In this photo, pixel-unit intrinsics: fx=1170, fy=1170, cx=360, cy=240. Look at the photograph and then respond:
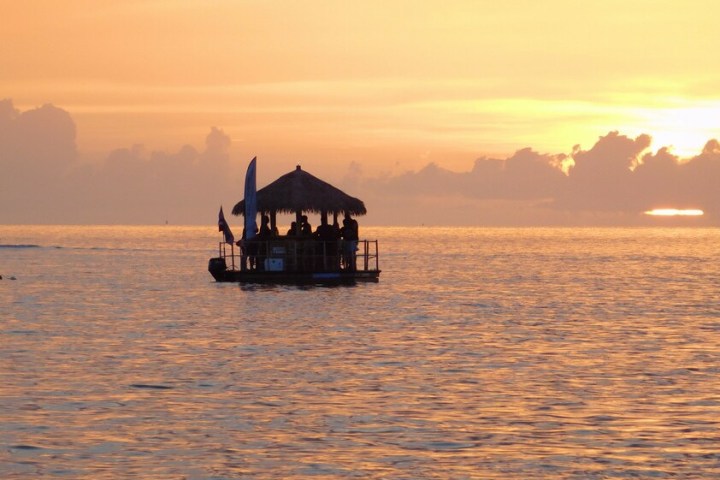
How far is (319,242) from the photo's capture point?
4350 cm

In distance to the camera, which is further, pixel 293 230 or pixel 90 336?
pixel 293 230

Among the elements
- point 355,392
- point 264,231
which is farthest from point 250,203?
point 355,392

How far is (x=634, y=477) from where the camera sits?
12.4 meters

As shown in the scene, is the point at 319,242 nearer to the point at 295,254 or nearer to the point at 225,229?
the point at 295,254

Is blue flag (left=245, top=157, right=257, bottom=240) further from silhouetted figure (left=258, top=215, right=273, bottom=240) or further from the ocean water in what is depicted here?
the ocean water

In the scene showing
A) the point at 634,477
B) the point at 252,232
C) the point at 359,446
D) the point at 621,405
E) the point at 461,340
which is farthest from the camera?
the point at 252,232

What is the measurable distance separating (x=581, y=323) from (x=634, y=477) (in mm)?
20291

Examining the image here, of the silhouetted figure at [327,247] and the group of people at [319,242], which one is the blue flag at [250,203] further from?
the silhouetted figure at [327,247]

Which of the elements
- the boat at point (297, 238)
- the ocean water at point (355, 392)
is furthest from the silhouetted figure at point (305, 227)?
the ocean water at point (355, 392)

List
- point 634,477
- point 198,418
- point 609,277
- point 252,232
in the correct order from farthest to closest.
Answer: point 609,277
point 252,232
point 198,418
point 634,477

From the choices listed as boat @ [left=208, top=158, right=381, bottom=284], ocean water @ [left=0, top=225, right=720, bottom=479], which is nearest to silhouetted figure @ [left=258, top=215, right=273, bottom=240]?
boat @ [left=208, top=158, right=381, bottom=284]

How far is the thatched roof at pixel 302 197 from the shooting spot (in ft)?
147

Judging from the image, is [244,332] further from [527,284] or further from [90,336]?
[527,284]

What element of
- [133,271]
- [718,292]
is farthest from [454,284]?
[133,271]
